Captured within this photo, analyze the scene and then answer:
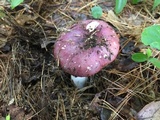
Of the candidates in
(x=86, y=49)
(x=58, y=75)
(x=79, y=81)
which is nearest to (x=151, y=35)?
(x=86, y=49)

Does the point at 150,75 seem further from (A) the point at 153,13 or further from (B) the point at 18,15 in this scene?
(B) the point at 18,15

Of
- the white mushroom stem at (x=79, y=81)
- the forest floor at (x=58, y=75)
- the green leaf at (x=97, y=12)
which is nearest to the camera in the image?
the forest floor at (x=58, y=75)

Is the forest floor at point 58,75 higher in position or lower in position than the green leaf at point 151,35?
lower

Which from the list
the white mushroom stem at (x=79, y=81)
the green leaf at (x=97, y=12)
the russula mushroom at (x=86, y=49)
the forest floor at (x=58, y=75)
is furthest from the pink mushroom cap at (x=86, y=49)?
the green leaf at (x=97, y=12)

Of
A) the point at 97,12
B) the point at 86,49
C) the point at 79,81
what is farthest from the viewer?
the point at 97,12

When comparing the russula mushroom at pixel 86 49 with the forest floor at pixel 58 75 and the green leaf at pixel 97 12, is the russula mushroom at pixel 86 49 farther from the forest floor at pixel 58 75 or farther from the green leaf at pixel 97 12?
the green leaf at pixel 97 12

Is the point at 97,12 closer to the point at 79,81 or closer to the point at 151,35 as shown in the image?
the point at 79,81

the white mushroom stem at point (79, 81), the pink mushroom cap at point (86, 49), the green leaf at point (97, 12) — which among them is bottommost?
the white mushroom stem at point (79, 81)
